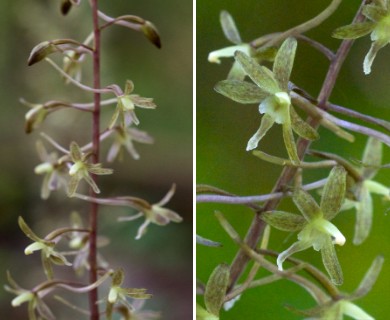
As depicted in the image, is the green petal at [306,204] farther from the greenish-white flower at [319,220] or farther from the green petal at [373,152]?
the green petal at [373,152]

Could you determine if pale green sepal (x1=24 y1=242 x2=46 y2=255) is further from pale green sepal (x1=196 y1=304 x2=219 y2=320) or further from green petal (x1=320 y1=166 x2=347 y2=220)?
green petal (x1=320 y1=166 x2=347 y2=220)

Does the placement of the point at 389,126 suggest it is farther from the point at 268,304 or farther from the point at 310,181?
the point at 268,304

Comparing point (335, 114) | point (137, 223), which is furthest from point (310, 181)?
point (137, 223)

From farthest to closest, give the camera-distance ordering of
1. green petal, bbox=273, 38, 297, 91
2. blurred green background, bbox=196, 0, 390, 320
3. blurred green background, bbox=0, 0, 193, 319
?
blurred green background, bbox=0, 0, 193, 319 → blurred green background, bbox=196, 0, 390, 320 → green petal, bbox=273, 38, 297, 91

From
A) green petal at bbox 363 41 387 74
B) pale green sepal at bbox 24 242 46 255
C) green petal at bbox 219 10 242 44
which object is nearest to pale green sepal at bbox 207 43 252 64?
green petal at bbox 219 10 242 44

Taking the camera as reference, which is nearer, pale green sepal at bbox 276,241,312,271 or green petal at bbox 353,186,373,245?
pale green sepal at bbox 276,241,312,271

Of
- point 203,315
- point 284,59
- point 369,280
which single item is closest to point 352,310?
point 369,280

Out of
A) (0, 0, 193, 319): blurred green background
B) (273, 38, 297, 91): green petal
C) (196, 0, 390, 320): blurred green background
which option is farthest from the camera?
(0, 0, 193, 319): blurred green background

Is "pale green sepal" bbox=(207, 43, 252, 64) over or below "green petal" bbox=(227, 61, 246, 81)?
over
